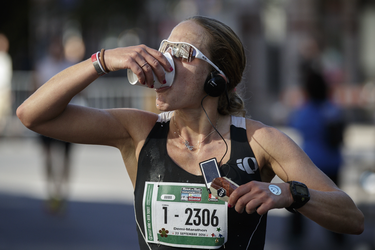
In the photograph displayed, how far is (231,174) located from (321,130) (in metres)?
3.64

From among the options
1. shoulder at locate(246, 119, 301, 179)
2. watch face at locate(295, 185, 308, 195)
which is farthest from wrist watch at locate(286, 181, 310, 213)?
shoulder at locate(246, 119, 301, 179)

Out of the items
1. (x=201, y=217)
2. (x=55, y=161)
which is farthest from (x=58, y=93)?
(x=55, y=161)

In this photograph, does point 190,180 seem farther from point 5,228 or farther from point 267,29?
point 267,29

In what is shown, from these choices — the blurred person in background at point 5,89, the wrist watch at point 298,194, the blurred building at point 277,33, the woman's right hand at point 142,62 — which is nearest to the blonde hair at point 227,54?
the woman's right hand at point 142,62

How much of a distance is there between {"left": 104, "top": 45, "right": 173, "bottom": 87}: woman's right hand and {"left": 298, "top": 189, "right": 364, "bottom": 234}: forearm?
2.72ft

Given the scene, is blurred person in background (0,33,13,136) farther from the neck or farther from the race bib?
the race bib

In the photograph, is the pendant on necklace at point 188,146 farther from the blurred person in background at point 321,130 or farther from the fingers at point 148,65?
the blurred person in background at point 321,130

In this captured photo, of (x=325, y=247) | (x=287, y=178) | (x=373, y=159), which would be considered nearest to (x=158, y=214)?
(x=287, y=178)

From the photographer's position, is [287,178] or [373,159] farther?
[373,159]

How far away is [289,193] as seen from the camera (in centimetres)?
202

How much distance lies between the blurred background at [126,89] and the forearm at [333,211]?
3.48m

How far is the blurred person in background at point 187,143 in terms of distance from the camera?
2.21 metres

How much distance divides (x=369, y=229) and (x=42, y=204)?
4.58 metres

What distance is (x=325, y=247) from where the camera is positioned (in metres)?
5.52
